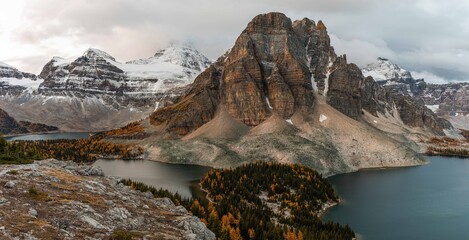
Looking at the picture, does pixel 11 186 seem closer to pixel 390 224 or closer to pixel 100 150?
pixel 390 224

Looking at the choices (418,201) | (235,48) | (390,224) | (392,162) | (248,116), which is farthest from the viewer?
(235,48)

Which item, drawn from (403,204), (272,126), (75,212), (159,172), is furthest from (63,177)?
(272,126)

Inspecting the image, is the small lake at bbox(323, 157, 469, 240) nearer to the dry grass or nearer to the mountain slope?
the mountain slope

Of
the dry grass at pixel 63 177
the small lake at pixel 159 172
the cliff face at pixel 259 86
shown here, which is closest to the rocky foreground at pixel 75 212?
the dry grass at pixel 63 177

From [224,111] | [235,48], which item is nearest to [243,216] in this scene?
[224,111]

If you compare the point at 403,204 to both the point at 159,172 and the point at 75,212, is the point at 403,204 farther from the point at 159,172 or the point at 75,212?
the point at 75,212

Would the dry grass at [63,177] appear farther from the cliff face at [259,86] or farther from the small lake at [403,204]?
the cliff face at [259,86]
